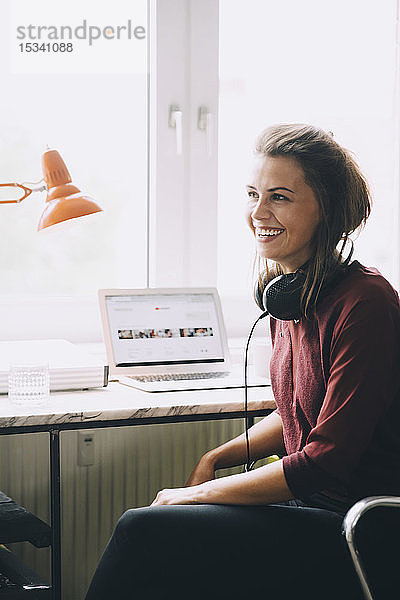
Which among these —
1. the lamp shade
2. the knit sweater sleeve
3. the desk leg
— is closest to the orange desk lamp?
the lamp shade

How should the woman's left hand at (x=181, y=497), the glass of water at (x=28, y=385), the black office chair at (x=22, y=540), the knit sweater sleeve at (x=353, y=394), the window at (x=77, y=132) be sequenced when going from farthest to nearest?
the window at (x=77, y=132) < the glass of water at (x=28, y=385) < the black office chair at (x=22, y=540) < the woman's left hand at (x=181, y=497) < the knit sweater sleeve at (x=353, y=394)

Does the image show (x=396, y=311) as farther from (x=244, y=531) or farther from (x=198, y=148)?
(x=198, y=148)

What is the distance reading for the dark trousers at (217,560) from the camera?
5.03 feet

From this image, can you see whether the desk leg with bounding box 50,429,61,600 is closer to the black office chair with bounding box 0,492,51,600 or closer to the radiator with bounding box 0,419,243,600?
the black office chair with bounding box 0,492,51,600

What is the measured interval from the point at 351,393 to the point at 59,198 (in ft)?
A: 2.96

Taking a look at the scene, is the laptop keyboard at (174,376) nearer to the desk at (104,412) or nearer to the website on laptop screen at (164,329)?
the website on laptop screen at (164,329)

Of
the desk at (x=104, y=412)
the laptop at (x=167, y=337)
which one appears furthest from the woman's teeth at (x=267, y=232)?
the laptop at (x=167, y=337)

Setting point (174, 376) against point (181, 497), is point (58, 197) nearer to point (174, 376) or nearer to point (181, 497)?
point (174, 376)

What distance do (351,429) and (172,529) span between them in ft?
1.16

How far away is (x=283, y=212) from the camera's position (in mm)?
1706

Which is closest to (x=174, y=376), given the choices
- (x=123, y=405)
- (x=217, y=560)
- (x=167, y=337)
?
(x=167, y=337)

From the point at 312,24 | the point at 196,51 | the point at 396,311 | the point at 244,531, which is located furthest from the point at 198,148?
the point at 244,531

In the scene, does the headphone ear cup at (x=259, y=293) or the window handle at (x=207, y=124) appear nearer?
the headphone ear cup at (x=259, y=293)

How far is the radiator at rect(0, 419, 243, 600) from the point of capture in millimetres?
2420
